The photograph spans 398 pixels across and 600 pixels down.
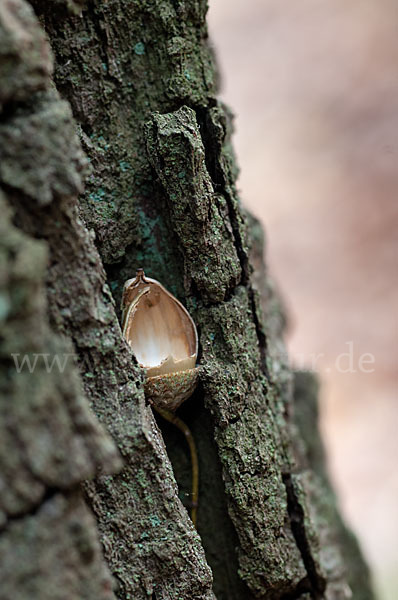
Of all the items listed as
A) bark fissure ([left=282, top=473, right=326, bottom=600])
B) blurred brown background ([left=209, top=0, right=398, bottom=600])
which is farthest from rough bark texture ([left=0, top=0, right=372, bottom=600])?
blurred brown background ([left=209, top=0, right=398, bottom=600])

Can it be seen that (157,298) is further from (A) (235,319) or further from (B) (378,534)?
(B) (378,534)

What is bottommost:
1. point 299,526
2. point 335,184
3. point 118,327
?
point 299,526

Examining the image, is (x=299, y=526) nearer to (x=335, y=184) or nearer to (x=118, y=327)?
(x=118, y=327)

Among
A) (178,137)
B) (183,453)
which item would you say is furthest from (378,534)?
(178,137)

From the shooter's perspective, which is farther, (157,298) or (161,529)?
(157,298)

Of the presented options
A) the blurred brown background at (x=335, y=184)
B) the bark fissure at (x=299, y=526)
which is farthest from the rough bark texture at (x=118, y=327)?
the blurred brown background at (x=335, y=184)

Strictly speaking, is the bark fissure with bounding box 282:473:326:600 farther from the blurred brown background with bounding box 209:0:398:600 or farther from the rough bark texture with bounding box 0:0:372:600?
the blurred brown background with bounding box 209:0:398:600

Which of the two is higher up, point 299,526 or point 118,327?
point 118,327

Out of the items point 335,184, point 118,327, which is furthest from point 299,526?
point 335,184
